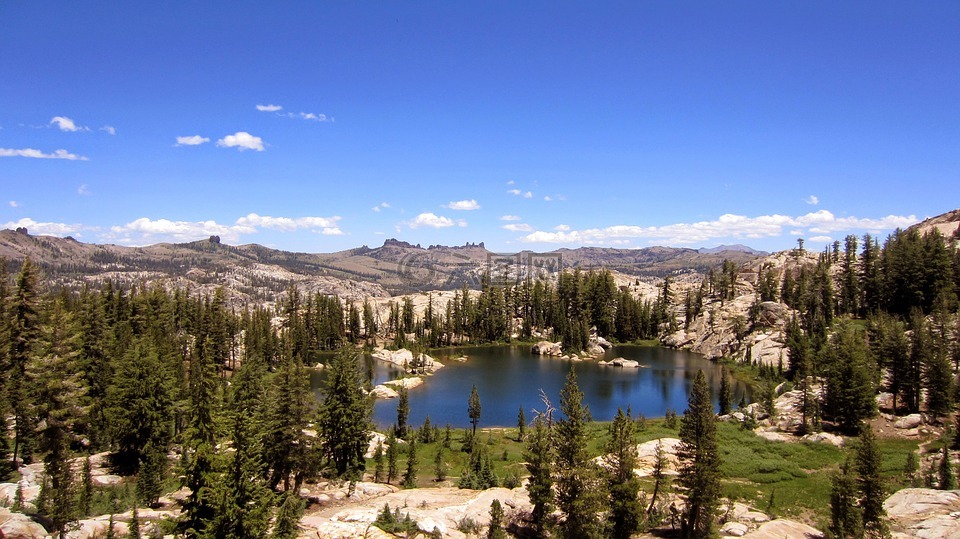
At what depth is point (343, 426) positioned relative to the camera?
47156 millimetres

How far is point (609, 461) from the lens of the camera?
34688 millimetres

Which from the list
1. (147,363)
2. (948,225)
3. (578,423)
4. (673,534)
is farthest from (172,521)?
(948,225)

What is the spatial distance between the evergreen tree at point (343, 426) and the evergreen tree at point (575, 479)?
852 inches

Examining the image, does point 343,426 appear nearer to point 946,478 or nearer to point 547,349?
point 946,478

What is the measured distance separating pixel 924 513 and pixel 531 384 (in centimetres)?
7519

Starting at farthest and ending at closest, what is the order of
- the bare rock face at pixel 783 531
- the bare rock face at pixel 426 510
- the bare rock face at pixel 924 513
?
the bare rock face at pixel 426 510, the bare rock face at pixel 783 531, the bare rock face at pixel 924 513

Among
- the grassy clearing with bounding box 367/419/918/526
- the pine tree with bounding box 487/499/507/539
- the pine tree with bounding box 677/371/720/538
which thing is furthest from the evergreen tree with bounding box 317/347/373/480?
the pine tree with bounding box 677/371/720/538

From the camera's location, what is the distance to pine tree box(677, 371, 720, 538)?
3281cm

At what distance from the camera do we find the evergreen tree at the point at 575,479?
31.6 m

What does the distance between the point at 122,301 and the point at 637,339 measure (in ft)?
462

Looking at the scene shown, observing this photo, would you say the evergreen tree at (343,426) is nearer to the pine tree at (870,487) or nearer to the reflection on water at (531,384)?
the reflection on water at (531,384)

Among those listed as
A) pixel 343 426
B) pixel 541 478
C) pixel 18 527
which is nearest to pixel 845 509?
pixel 541 478

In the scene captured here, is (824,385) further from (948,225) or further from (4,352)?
(948,225)

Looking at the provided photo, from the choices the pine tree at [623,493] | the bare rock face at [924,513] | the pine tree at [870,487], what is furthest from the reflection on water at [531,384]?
the pine tree at [870,487]
